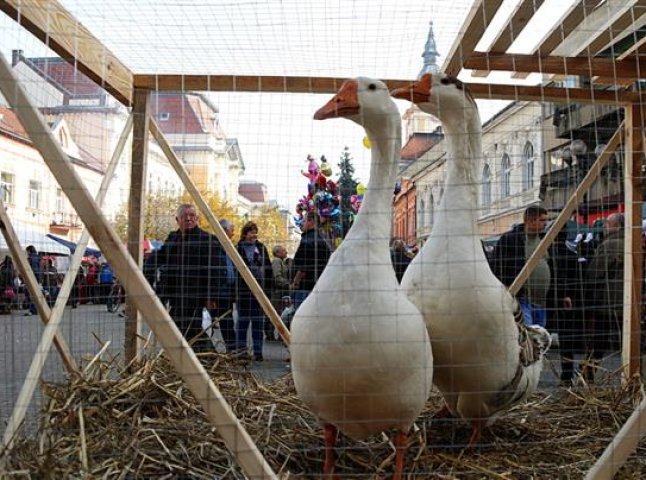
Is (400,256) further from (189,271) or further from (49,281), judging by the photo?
(49,281)

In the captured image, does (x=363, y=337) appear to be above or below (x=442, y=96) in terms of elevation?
below

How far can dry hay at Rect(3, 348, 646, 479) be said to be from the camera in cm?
269

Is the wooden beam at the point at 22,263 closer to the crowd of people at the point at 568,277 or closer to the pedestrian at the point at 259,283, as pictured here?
the pedestrian at the point at 259,283

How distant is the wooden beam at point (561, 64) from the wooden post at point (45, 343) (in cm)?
217

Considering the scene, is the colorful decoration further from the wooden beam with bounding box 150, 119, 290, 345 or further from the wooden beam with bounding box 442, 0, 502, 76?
the wooden beam with bounding box 442, 0, 502, 76

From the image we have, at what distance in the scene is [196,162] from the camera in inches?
166

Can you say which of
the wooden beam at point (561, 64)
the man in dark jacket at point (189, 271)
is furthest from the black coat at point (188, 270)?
the wooden beam at point (561, 64)

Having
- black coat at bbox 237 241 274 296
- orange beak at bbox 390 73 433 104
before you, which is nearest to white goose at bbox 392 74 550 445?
orange beak at bbox 390 73 433 104

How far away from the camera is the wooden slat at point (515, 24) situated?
121 inches

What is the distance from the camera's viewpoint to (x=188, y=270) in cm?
486

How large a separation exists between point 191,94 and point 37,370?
164 centimetres

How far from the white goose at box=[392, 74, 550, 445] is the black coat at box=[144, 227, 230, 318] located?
6.53 ft

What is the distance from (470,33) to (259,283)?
331cm

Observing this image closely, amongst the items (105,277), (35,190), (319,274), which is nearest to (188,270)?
(319,274)
